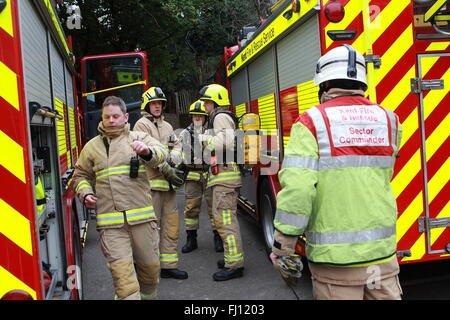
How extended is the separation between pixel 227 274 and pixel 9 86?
3169mm

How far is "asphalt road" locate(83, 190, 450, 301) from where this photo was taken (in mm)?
4098

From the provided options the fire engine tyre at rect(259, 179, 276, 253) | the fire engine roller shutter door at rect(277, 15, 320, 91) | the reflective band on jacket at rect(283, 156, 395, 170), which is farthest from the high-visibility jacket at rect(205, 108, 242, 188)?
the reflective band on jacket at rect(283, 156, 395, 170)

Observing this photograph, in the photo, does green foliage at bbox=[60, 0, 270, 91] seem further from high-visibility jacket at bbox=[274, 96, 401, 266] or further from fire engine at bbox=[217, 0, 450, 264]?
high-visibility jacket at bbox=[274, 96, 401, 266]

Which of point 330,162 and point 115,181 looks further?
point 115,181

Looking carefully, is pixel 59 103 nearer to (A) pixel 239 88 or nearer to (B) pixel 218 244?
(B) pixel 218 244

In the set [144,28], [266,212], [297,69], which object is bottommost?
[266,212]

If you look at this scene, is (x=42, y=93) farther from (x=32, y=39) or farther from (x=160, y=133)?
(x=160, y=133)

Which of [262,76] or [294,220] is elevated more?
[262,76]

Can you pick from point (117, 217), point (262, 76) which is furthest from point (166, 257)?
point (262, 76)

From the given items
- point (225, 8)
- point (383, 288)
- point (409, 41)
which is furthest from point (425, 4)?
point (225, 8)

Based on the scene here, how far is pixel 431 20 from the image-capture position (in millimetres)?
3434

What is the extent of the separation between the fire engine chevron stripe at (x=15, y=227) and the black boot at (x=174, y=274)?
291cm

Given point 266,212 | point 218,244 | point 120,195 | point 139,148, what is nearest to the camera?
point 139,148

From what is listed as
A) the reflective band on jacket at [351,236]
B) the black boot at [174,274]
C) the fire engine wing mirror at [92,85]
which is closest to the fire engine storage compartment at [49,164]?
the reflective band on jacket at [351,236]
